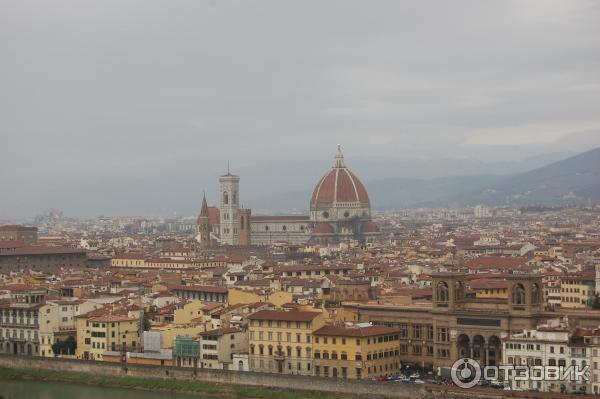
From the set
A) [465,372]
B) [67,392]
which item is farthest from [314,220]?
[465,372]

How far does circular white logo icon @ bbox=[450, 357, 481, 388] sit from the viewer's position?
40.1 m

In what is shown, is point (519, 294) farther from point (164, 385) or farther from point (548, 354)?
point (164, 385)

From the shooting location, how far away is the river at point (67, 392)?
44.6m

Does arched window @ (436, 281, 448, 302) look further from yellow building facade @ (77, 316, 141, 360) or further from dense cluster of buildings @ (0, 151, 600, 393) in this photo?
yellow building facade @ (77, 316, 141, 360)

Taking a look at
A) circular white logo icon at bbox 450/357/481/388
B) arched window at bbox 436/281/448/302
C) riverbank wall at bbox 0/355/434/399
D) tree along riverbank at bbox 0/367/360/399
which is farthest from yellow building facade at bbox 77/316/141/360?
circular white logo icon at bbox 450/357/481/388

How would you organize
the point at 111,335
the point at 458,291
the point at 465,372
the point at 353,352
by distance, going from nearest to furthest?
the point at 465,372 < the point at 353,352 < the point at 458,291 < the point at 111,335

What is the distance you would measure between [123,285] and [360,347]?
2543 centimetres

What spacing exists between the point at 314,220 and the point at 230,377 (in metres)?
88.6

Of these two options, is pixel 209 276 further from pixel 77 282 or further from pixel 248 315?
pixel 248 315

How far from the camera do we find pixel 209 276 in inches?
3014

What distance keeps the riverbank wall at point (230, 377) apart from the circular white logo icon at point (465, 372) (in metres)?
1.52

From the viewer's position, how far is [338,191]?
13325cm

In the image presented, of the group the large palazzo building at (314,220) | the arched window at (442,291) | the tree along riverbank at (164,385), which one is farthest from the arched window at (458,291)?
the large palazzo building at (314,220)

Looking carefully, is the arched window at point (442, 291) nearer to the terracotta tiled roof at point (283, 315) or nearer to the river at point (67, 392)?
the terracotta tiled roof at point (283, 315)
